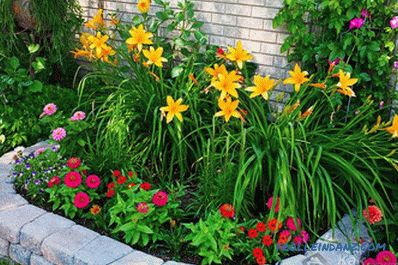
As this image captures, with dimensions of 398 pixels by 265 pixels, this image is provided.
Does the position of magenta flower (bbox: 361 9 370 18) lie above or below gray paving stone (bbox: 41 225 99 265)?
above

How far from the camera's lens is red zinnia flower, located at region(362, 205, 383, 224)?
96.3 inches

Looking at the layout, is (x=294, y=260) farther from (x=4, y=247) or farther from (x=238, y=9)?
(x=238, y=9)

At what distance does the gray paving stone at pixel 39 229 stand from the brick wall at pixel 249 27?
165 centimetres

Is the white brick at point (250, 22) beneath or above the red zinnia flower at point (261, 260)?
above

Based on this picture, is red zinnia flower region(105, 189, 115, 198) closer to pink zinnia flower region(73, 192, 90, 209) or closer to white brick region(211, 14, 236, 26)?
pink zinnia flower region(73, 192, 90, 209)

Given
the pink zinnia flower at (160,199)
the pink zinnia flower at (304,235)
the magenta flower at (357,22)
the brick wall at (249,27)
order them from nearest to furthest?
the pink zinnia flower at (304,235) → the pink zinnia flower at (160,199) → the magenta flower at (357,22) → the brick wall at (249,27)

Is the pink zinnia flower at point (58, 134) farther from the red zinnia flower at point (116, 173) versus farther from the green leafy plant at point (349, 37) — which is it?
the green leafy plant at point (349, 37)

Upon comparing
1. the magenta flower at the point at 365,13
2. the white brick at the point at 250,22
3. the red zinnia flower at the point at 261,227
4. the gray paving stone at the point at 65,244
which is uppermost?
the magenta flower at the point at 365,13

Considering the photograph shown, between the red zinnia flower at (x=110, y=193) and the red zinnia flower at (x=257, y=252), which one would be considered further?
the red zinnia flower at (x=110, y=193)

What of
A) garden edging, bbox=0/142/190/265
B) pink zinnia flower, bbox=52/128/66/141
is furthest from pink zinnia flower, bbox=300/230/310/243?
pink zinnia flower, bbox=52/128/66/141

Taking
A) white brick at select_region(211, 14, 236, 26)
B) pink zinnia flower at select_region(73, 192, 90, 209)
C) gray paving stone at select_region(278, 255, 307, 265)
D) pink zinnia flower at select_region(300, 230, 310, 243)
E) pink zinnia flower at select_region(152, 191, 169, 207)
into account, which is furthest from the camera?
white brick at select_region(211, 14, 236, 26)

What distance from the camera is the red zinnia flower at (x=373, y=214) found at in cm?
245

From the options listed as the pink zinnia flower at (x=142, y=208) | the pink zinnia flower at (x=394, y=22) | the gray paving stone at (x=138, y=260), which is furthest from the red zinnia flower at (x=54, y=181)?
the pink zinnia flower at (x=394, y=22)

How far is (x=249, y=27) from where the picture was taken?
3535mm
